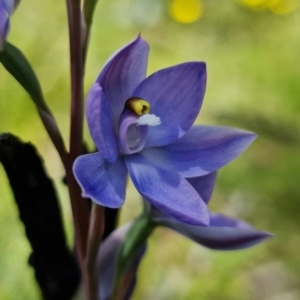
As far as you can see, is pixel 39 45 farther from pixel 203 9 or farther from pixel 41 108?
pixel 41 108

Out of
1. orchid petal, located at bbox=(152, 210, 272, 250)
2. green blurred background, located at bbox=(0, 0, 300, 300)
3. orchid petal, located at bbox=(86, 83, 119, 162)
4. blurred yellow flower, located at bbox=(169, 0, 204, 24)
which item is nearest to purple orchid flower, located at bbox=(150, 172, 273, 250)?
orchid petal, located at bbox=(152, 210, 272, 250)

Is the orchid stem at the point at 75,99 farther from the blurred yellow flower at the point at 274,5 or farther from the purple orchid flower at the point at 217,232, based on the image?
the blurred yellow flower at the point at 274,5

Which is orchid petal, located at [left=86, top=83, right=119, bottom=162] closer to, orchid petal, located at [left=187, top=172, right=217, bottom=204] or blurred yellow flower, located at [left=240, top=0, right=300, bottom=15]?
orchid petal, located at [left=187, top=172, right=217, bottom=204]

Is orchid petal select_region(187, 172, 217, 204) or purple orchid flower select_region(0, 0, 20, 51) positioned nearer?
purple orchid flower select_region(0, 0, 20, 51)

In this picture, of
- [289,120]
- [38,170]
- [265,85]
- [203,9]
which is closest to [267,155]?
[289,120]

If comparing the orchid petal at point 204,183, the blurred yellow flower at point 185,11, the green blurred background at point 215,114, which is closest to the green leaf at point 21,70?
the orchid petal at point 204,183
